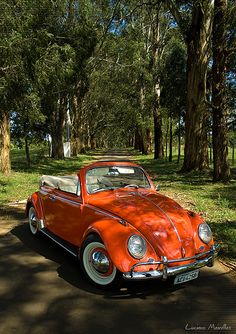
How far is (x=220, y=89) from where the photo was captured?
12781 millimetres

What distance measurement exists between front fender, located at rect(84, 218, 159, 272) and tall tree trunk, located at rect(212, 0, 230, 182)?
30.5 feet

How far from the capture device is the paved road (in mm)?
3600

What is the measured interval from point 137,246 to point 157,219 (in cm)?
54

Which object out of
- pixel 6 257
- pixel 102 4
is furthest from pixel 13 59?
pixel 102 4

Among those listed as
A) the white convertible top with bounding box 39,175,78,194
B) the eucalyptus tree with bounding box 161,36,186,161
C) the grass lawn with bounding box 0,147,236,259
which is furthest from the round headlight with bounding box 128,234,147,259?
the eucalyptus tree with bounding box 161,36,186,161

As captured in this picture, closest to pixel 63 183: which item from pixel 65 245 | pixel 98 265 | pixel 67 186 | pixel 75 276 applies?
pixel 67 186

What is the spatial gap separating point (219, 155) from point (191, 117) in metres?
3.98

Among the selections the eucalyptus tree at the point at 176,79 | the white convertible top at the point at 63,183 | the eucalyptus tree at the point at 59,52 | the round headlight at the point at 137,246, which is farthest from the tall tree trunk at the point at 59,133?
the round headlight at the point at 137,246

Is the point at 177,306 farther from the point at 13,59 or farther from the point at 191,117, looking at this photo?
the point at 191,117

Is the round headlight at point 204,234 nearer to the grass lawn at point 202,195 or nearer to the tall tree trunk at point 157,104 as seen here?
the grass lawn at point 202,195

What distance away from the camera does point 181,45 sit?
21.5 m

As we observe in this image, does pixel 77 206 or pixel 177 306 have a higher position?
pixel 77 206

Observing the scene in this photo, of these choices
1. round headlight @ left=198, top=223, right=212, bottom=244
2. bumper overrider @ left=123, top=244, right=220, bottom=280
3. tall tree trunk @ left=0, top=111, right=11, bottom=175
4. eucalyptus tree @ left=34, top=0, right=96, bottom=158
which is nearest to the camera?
bumper overrider @ left=123, top=244, right=220, bottom=280

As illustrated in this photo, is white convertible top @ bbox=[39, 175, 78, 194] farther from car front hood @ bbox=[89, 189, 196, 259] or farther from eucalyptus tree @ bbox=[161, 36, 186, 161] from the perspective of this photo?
eucalyptus tree @ bbox=[161, 36, 186, 161]
